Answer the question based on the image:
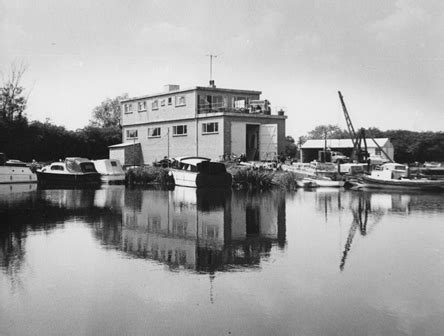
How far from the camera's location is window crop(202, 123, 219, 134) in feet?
166

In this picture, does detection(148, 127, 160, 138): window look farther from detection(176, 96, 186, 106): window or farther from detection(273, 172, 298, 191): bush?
detection(273, 172, 298, 191): bush

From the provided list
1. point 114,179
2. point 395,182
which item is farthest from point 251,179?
point 114,179

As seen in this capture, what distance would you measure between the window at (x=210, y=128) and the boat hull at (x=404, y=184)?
46.6ft

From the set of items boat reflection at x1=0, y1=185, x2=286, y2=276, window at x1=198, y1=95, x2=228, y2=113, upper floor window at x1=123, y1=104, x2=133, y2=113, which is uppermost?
upper floor window at x1=123, y1=104, x2=133, y2=113

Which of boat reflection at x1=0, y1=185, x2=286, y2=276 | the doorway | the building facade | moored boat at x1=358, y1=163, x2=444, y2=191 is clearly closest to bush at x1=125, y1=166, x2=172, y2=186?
the building facade

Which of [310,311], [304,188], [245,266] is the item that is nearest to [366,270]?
[245,266]

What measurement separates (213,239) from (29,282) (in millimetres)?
6781

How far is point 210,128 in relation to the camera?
168 ft

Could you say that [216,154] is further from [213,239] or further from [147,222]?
[213,239]

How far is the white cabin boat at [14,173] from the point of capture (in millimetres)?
48438

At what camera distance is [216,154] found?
5044 cm

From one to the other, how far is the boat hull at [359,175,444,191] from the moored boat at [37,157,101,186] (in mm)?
24019

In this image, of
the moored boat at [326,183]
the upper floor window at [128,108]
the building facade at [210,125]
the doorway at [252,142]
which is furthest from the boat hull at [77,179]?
the moored boat at [326,183]

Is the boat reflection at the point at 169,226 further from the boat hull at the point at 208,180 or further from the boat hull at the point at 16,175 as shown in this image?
the boat hull at the point at 16,175
